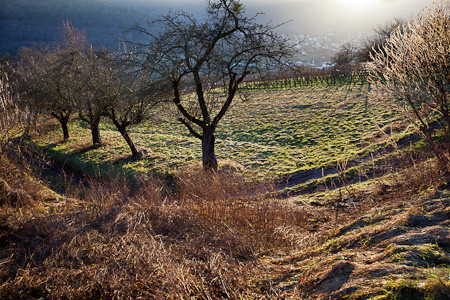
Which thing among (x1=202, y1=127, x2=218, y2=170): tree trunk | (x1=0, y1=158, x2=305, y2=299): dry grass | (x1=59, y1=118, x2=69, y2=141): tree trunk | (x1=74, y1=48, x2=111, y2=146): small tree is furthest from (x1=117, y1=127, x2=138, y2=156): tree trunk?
(x1=0, y1=158, x2=305, y2=299): dry grass

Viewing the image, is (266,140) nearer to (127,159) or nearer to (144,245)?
(127,159)

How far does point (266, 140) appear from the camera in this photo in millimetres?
16438

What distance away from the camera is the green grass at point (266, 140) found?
12.5 m

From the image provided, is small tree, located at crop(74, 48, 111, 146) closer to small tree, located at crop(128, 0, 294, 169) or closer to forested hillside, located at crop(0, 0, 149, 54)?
small tree, located at crop(128, 0, 294, 169)

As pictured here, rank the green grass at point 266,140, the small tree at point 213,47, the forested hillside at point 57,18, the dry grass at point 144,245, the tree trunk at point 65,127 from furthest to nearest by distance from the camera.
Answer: the forested hillside at point 57,18 → the tree trunk at point 65,127 → the green grass at point 266,140 → the small tree at point 213,47 → the dry grass at point 144,245

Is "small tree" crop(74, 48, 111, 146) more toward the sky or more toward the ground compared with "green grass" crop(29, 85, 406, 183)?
more toward the sky

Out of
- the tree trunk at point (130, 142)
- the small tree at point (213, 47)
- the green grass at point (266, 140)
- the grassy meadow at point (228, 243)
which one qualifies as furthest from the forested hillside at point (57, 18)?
the grassy meadow at point (228, 243)

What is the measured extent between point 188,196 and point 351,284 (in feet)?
12.2

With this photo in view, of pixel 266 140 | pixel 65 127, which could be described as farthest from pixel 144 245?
pixel 65 127

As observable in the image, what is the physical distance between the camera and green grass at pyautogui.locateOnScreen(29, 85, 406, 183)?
1245cm

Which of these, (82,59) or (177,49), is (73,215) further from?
(82,59)

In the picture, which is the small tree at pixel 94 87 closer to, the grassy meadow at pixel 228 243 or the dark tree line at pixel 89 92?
the dark tree line at pixel 89 92

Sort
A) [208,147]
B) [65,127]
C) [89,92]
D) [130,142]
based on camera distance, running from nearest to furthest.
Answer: [208,147]
[89,92]
[130,142]
[65,127]

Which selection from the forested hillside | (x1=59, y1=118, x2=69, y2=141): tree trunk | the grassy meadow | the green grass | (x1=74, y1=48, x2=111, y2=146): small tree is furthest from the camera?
the forested hillside
